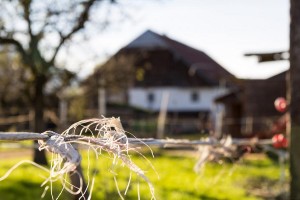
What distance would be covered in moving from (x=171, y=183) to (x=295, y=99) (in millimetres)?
5797

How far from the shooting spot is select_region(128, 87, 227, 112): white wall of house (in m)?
47.6

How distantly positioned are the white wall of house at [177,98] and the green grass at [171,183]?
3037 cm

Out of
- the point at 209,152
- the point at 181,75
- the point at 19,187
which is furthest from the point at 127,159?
the point at 181,75

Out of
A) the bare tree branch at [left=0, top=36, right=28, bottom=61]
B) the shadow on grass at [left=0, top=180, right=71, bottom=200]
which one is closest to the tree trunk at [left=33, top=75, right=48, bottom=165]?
the bare tree branch at [left=0, top=36, right=28, bottom=61]

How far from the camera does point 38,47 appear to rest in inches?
635

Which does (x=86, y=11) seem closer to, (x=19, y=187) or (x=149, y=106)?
(x=19, y=187)

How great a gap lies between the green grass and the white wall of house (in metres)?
30.4

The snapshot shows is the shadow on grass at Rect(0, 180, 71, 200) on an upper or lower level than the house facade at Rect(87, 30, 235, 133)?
lower

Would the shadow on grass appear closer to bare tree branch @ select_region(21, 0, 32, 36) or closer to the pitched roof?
bare tree branch @ select_region(21, 0, 32, 36)

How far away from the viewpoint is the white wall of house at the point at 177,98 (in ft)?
156

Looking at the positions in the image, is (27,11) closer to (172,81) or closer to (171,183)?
(171,183)

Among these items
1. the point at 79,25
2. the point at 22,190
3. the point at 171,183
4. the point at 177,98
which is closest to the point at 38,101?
the point at 79,25

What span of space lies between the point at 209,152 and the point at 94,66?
1401 centimetres

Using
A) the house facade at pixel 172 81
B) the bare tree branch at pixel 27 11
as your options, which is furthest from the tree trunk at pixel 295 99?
the house facade at pixel 172 81
